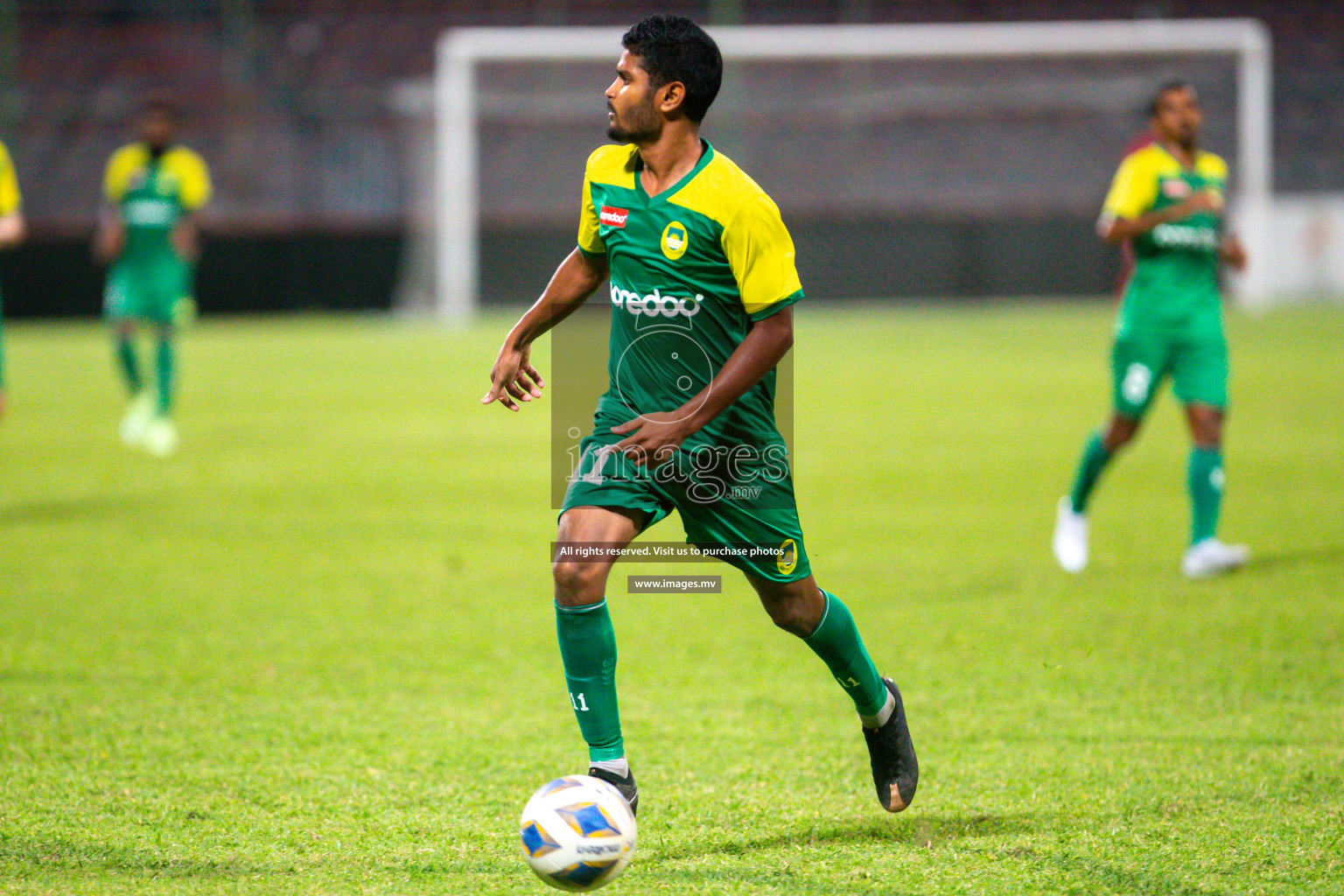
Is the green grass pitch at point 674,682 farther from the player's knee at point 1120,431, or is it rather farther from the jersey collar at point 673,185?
the jersey collar at point 673,185

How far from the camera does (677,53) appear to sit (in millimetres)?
3369

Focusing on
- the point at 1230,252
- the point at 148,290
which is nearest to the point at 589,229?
the point at 1230,252

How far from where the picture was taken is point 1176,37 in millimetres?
24156

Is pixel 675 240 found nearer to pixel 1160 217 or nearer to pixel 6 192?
pixel 1160 217

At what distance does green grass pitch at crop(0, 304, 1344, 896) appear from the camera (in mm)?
3461

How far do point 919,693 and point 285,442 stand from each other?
8126 millimetres

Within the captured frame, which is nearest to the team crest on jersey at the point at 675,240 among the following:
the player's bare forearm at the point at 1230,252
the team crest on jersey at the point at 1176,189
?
the team crest on jersey at the point at 1176,189

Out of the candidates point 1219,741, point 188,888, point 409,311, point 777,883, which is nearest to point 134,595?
point 188,888

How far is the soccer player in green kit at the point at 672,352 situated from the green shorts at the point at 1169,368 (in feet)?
12.1

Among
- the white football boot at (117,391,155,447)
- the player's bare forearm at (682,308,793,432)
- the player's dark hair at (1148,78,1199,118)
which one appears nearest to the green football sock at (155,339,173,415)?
the white football boot at (117,391,155,447)

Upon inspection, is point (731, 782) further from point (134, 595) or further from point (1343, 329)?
point (1343, 329)

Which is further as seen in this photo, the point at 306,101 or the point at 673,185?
the point at 306,101

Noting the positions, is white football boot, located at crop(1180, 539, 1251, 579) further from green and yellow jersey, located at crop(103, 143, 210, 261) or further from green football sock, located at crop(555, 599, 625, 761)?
green and yellow jersey, located at crop(103, 143, 210, 261)

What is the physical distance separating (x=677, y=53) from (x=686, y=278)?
0.53 metres
